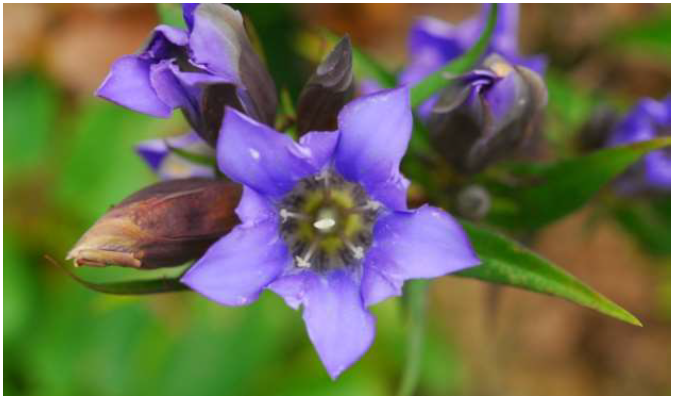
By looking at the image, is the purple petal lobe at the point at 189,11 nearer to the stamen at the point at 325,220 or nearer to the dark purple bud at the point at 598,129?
the stamen at the point at 325,220

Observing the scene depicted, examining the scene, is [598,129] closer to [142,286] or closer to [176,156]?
[176,156]

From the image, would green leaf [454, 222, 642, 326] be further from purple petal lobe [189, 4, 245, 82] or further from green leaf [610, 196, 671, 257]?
green leaf [610, 196, 671, 257]

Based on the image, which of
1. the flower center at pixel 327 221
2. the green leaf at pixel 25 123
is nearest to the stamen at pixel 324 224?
the flower center at pixel 327 221

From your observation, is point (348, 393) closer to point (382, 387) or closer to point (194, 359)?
point (382, 387)

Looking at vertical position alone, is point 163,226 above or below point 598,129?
above

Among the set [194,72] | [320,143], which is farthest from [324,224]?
[194,72]

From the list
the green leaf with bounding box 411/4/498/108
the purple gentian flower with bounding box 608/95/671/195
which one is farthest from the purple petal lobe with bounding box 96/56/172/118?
the purple gentian flower with bounding box 608/95/671/195
